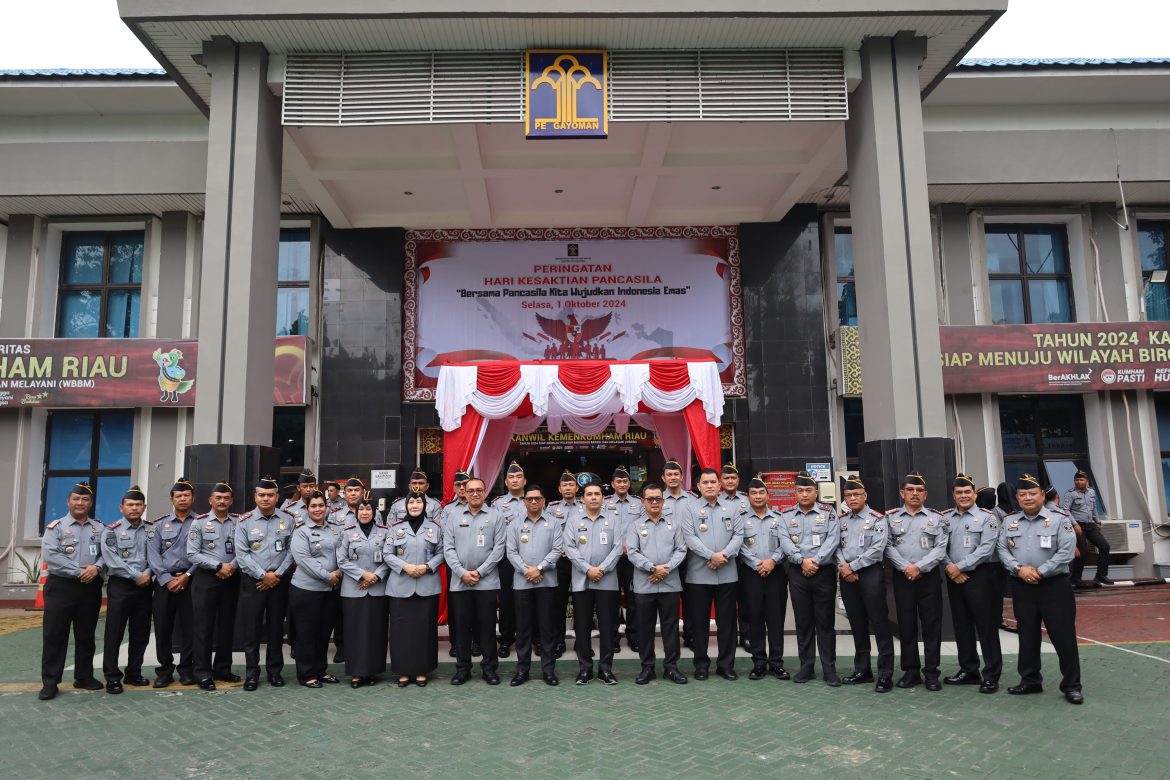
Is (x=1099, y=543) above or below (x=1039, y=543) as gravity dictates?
below

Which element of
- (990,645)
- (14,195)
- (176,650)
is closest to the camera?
(990,645)

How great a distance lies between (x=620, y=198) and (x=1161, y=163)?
7.17 meters

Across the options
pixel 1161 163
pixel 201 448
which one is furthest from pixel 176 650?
pixel 1161 163

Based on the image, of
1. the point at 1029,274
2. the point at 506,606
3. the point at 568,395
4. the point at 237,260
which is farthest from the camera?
the point at 1029,274

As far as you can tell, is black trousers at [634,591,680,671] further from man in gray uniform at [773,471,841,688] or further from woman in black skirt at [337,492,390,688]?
woman in black skirt at [337,492,390,688]

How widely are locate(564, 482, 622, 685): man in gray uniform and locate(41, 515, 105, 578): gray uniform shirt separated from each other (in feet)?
11.2

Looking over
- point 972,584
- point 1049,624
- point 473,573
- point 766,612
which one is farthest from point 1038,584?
point 473,573

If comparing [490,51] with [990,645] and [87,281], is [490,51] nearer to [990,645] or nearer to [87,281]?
[990,645]

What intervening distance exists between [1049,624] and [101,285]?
479 inches

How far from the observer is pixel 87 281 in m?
11.1

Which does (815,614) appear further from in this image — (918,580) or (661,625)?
(661,625)

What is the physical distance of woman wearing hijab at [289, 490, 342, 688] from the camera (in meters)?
5.46

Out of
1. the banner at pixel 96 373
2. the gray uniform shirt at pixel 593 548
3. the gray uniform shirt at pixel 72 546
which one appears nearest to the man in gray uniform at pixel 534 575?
the gray uniform shirt at pixel 593 548

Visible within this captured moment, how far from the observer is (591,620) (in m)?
5.70
